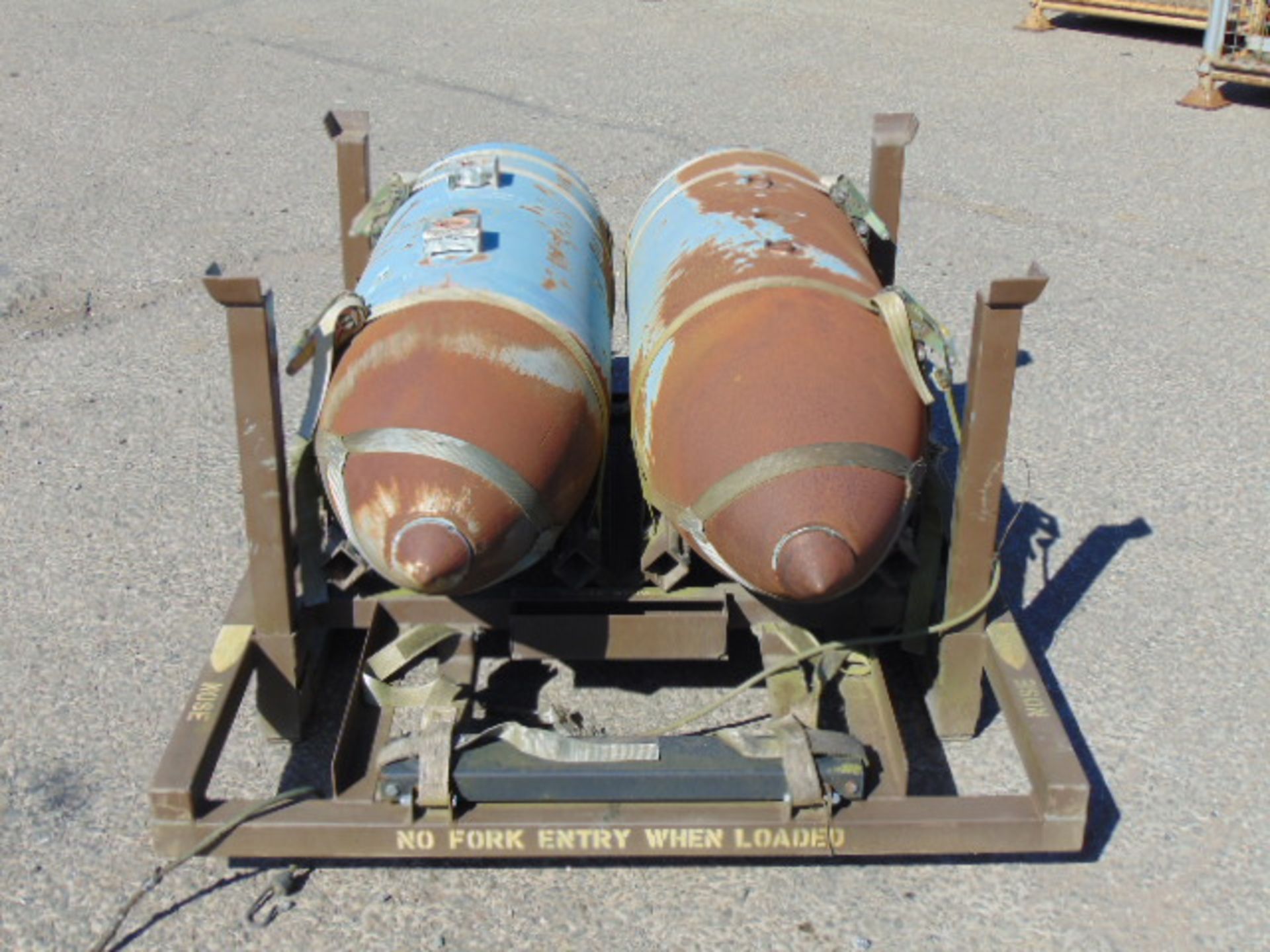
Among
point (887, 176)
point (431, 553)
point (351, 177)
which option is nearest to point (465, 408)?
point (431, 553)

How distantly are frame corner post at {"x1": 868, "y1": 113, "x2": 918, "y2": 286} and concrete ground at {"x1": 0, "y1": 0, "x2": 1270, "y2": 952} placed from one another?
104cm

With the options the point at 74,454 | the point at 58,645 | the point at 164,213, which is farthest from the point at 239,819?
the point at 164,213

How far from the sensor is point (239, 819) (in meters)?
3.16

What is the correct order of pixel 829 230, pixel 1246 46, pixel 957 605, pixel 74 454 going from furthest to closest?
pixel 1246 46 < pixel 74 454 < pixel 829 230 < pixel 957 605

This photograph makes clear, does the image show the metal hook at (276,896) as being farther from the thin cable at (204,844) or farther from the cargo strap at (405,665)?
the cargo strap at (405,665)

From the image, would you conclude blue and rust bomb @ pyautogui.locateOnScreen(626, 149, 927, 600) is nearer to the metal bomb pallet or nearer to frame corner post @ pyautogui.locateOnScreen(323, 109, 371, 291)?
the metal bomb pallet

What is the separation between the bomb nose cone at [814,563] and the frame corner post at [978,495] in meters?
0.52

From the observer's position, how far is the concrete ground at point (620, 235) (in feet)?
11.0

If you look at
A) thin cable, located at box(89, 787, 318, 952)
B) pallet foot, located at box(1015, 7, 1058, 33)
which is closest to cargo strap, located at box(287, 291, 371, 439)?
thin cable, located at box(89, 787, 318, 952)

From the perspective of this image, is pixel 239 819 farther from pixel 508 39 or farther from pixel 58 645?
pixel 508 39

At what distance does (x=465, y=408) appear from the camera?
328 cm

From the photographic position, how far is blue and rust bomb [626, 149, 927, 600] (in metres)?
3.12

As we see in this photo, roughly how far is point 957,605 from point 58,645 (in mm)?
2552

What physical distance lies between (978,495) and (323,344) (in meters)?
1.62
